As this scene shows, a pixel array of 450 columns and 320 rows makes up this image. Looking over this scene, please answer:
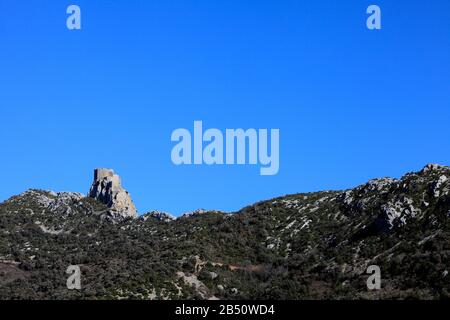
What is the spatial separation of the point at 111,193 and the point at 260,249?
50.3 m

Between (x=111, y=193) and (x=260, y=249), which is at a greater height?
(x=111, y=193)

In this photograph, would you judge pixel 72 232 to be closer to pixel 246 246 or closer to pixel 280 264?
pixel 246 246

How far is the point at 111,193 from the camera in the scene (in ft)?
469

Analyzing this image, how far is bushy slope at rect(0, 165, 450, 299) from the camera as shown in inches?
3199

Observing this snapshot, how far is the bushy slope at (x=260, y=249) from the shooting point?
8125 cm

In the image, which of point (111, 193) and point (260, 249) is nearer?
point (260, 249)

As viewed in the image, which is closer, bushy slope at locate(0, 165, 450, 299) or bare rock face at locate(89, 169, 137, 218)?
bushy slope at locate(0, 165, 450, 299)

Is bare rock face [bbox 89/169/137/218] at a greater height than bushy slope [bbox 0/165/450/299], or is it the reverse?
bare rock face [bbox 89/169/137/218]

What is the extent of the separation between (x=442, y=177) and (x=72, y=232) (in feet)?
240

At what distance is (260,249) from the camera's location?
342ft

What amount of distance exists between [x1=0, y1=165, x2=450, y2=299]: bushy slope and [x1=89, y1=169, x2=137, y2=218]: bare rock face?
6.24 m

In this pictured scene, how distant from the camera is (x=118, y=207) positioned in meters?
139
